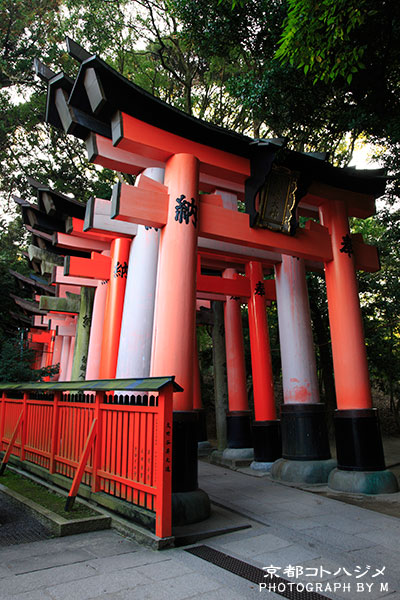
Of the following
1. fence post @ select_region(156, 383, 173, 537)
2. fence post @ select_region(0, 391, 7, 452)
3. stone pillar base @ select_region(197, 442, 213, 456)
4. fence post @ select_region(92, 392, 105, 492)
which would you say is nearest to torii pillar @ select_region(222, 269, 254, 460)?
stone pillar base @ select_region(197, 442, 213, 456)

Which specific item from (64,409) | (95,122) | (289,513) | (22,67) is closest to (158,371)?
(64,409)

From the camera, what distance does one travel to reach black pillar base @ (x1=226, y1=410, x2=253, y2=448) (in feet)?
36.3

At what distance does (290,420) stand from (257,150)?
510cm

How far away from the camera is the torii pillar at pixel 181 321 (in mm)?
4906

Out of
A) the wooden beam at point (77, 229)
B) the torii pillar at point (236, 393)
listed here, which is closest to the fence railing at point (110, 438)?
the wooden beam at point (77, 229)

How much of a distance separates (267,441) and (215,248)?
15.5 ft

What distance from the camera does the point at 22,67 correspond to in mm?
15750

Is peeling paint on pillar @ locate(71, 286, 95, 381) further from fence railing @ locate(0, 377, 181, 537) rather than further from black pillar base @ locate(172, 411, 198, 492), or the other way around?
black pillar base @ locate(172, 411, 198, 492)

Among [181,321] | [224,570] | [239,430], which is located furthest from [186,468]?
[239,430]

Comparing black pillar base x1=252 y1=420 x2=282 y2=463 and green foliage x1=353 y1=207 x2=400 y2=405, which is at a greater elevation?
green foliage x1=353 y1=207 x2=400 y2=405

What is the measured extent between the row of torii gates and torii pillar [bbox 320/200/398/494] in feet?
0.06

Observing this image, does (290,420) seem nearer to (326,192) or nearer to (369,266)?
(369,266)

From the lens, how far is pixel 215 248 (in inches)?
352

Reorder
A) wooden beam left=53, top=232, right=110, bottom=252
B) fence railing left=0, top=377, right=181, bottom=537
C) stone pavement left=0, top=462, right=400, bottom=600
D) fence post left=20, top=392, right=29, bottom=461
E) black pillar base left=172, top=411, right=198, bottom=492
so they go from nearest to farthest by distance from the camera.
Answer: stone pavement left=0, top=462, right=400, bottom=600
fence railing left=0, top=377, right=181, bottom=537
black pillar base left=172, top=411, right=198, bottom=492
fence post left=20, top=392, right=29, bottom=461
wooden beam left=53, top=232, right=110, bottom=252
